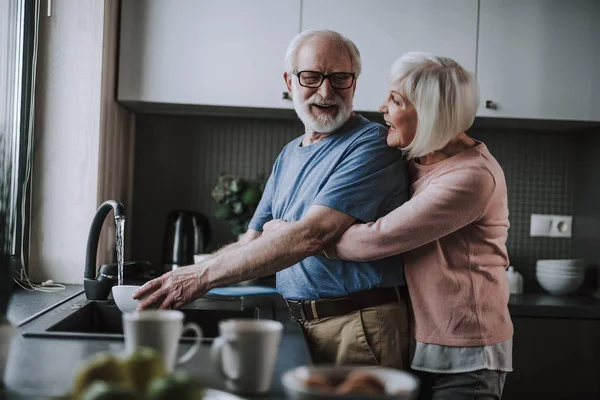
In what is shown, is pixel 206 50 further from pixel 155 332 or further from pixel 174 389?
pixel 174 389

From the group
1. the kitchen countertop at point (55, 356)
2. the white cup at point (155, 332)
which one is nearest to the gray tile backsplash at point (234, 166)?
the kitchen countertop at point (55, 356)

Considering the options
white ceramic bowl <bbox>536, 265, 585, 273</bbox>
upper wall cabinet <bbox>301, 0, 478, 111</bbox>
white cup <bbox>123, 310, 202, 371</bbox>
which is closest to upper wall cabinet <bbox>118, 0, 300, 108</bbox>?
upper wall cabinet <bbox>301, 0, 478, 111</bbox>

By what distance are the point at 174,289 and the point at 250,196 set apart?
1.10m

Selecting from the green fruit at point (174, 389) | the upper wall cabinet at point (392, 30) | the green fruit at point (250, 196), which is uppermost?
the upper wall cabinet at point (392, 30)

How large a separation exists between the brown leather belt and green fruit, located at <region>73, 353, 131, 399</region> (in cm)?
87

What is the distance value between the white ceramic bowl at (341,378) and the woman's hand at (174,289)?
0.77 m

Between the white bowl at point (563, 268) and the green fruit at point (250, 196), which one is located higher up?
the green fruit at point (250, 196)

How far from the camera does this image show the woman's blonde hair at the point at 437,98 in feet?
5.13

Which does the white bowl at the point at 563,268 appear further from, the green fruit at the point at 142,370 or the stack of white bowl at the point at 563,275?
the green fruit at the point at 142,370

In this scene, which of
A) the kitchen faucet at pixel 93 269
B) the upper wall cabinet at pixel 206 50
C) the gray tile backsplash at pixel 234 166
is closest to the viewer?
the kitchen faucet at pixel 93 269

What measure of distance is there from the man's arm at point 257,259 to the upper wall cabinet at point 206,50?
0.98 meters

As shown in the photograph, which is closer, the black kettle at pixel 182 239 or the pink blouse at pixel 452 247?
the pink blouse at pixel 452 247

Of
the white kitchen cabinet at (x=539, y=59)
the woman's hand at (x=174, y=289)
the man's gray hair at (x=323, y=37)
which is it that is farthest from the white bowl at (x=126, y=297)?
the white kitchen cabinet at (x=539, y=59)

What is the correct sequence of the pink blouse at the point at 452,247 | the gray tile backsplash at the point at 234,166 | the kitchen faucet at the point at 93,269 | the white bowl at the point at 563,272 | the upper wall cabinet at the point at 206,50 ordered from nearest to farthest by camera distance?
the pink blouse at the point at 452,247, the kitchen faucet at the point at 93,269, the upper wall cabinet at the point at 206,50, the white bowl at the point at 563,272, the gray tile backsplash at the point at 234,166
